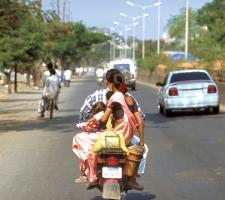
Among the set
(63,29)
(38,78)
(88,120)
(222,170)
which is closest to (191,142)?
(222,170)

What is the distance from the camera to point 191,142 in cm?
1583

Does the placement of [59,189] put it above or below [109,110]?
below

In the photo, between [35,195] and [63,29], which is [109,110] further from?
[63,29]

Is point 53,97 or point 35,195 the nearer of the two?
point 35,195

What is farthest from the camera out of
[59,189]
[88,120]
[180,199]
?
[59,189]

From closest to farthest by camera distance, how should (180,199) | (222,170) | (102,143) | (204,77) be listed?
(102,143) → (180,199) → (222,170) → (204,77)

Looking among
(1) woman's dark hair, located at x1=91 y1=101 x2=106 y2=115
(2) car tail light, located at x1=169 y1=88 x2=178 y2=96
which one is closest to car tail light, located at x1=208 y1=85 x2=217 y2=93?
(2) car tail light, located at x1=169 y1=88 x2=178 y2=96

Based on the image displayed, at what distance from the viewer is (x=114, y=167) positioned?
779cm

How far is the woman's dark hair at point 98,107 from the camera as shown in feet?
27.1

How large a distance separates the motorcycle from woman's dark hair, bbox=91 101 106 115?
67 cm

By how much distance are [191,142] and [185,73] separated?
9.83 meters

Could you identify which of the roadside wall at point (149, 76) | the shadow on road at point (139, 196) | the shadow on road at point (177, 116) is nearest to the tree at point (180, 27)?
the roadside wall at point (149, 76)

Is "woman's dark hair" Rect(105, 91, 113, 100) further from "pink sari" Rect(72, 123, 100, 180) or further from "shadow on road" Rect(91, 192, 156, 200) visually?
"shadow on road" Rect(91, 192, 156, 200)

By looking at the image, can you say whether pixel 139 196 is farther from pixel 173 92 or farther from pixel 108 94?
pixel 173 92
